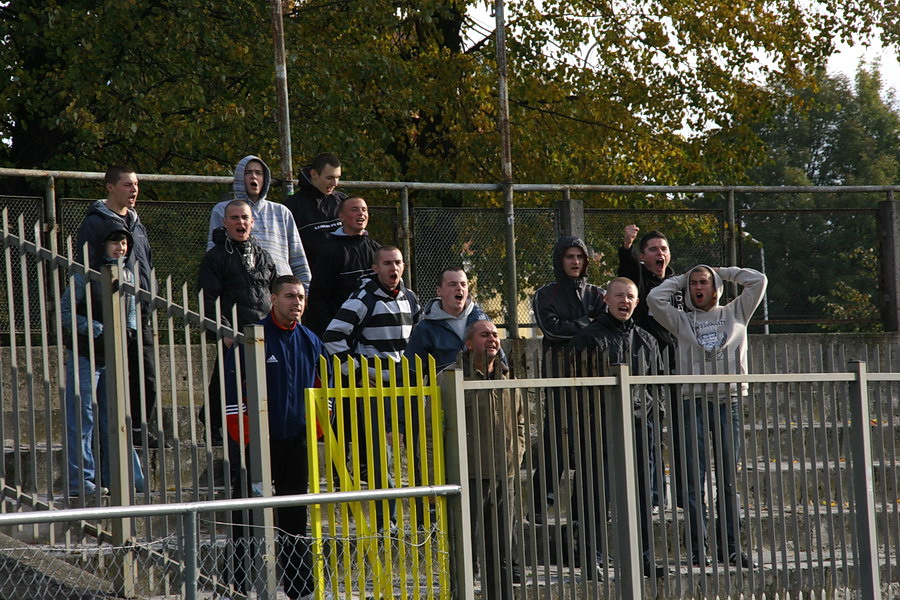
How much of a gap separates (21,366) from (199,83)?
8686mm

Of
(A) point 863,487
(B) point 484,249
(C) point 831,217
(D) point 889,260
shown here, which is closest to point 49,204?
(B) point 484,249

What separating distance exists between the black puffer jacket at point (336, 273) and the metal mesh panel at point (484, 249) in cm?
183

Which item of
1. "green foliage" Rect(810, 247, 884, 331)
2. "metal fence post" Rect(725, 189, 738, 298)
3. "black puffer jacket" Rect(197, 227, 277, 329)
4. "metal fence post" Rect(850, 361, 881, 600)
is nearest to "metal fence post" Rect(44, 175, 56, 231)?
"black puffer jacket" Rect(197, 227, 277, 329)

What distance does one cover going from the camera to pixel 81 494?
5516mm

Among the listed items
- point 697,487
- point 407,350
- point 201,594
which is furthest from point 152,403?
point 697,487

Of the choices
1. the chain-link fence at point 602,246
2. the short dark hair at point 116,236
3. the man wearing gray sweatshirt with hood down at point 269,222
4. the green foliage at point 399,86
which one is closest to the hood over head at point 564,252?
the man wearing gray sweatshirt with hood down at point 269,222

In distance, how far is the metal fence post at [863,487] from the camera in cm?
682

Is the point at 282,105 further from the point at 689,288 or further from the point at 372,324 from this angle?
the point at 689,288

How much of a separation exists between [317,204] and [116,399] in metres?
3.44

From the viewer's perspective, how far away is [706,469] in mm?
6488

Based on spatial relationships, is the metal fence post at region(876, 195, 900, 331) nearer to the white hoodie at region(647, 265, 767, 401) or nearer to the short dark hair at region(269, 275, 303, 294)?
the white hoodie at region(647, 265, 767, 401)

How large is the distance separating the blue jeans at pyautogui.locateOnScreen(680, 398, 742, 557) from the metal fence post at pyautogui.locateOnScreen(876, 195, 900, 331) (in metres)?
6.08

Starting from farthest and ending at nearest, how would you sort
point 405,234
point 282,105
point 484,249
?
point 484,249 → point 405,234 → point 282,105

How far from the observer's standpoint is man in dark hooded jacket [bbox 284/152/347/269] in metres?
8.65
